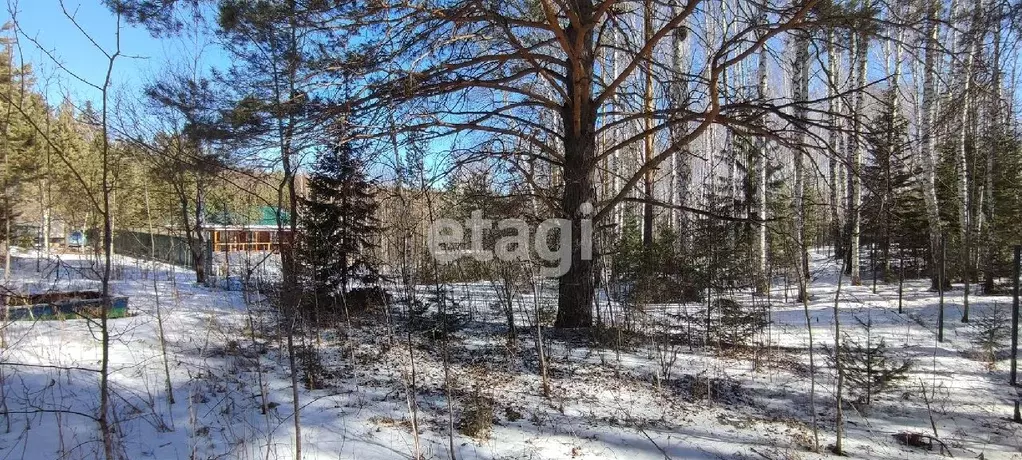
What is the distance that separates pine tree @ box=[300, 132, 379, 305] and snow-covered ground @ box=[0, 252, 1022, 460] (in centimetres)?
86

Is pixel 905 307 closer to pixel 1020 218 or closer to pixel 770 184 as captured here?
pixel 770 184

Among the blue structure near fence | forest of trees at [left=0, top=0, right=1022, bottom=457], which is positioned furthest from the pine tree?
the blue structure near fence

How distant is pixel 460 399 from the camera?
4832 mm

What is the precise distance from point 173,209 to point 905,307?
2155 cm

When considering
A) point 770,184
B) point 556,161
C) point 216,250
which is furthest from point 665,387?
point 216,250

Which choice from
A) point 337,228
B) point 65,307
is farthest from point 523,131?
point 65,307

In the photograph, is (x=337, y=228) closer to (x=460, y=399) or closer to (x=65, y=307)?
(x=65, y=307)

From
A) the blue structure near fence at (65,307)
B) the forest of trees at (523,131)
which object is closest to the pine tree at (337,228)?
the forest of trees at (523,131)

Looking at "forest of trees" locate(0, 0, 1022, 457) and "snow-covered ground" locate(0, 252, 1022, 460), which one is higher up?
"forest of trees" locate(0, 0, 1022, 457)

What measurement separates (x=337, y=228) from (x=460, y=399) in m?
4.38

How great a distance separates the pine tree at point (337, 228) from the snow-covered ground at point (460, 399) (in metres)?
0.86

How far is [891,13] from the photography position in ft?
17.8

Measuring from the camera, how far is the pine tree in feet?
25.4

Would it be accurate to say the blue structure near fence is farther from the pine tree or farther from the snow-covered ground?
the pine tree
